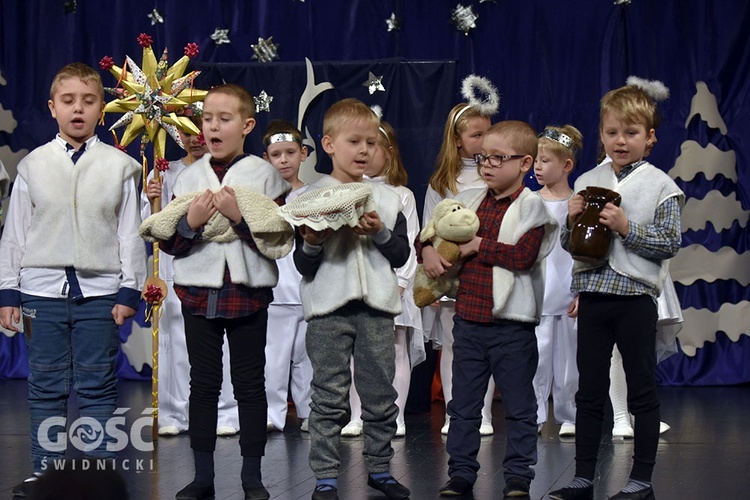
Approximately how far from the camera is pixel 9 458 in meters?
4.17

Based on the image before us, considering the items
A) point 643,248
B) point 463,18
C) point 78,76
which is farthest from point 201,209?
point 463,18

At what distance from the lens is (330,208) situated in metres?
3.25

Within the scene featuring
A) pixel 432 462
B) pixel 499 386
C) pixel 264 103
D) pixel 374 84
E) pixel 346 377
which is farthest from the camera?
pixel 264 103

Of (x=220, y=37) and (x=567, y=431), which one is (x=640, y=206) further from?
(x=220, y=37)

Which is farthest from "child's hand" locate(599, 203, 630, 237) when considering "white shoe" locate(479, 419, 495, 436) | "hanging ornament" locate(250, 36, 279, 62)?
"hanging ornament" locate(250, 36, 279, 62)

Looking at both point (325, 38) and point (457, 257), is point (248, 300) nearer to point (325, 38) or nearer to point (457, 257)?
point (457, 257)

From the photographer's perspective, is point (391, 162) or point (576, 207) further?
point (391, 162)

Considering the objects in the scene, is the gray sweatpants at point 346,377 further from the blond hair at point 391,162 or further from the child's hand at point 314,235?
the blond hair at point 391,162

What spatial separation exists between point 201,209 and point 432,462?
1.50 m

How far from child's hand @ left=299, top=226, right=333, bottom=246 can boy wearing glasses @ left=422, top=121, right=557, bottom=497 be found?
0.43m

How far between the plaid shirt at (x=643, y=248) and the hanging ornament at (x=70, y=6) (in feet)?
14.6

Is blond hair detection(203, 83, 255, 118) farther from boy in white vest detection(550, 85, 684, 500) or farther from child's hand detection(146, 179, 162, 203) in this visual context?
boy in white vest detection(550, 85, 684, 500)

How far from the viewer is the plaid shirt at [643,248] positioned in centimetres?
339

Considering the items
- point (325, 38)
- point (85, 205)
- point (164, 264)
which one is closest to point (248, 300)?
point (85, 205)
